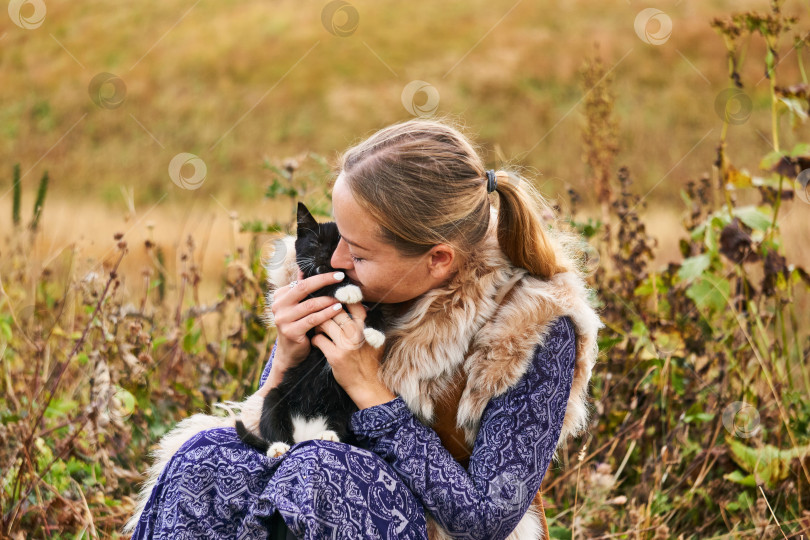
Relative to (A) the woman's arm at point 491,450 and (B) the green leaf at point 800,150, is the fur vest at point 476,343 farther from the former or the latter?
(B) the green leaf at point 800,150

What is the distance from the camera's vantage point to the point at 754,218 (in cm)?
324

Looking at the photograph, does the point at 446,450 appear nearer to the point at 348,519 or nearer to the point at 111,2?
the point at 348,519

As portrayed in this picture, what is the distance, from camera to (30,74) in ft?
55.4

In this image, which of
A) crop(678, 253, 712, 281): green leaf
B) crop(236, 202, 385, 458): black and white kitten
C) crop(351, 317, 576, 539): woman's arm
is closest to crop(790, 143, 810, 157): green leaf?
crop(678, 253, 712, 281): green leaf

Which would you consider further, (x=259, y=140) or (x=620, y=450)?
(x=259, y=140)

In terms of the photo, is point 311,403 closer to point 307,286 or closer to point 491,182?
point 307,286

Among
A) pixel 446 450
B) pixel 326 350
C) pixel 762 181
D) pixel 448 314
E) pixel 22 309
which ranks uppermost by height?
pixel 22 309

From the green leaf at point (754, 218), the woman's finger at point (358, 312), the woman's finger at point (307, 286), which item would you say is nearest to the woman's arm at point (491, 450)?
the woman's finger at point (358, 312)

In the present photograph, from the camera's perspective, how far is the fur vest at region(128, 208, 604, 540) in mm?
2016

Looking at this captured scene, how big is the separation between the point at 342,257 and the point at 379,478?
0.65 m

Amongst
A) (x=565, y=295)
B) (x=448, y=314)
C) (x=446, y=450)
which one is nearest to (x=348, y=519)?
(x=446, y=450)

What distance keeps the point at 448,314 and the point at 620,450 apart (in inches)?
67.5

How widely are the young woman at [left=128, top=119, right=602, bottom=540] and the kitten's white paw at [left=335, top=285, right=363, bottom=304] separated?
1.0 inches

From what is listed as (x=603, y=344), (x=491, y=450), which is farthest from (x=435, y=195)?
(x=603, y=344)
